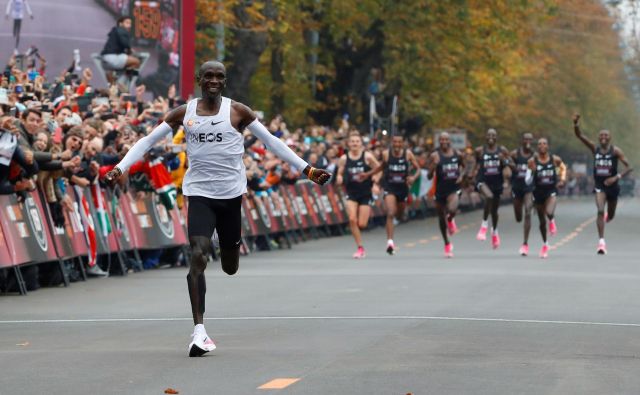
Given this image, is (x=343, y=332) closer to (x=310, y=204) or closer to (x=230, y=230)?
(x=230, y=230)

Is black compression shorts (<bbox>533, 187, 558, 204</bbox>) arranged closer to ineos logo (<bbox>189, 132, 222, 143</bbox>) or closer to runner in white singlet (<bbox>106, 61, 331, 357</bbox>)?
runner in white singlet (<bbox>106, 61, 331, 357</bbox>)

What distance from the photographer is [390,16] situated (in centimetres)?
4988

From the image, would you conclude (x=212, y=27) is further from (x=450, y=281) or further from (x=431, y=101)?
(x=450, y=281)

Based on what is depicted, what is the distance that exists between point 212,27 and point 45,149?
2393cm

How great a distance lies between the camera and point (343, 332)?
13.6 m

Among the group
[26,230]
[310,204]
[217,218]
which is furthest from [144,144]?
[310,204]

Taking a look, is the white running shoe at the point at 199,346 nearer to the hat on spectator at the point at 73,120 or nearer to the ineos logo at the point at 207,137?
the ineos logo at the point at 207,137

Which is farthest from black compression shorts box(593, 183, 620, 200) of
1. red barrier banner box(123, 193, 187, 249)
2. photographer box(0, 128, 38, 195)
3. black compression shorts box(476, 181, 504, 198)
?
photographer box(0, 128, 38, 195)

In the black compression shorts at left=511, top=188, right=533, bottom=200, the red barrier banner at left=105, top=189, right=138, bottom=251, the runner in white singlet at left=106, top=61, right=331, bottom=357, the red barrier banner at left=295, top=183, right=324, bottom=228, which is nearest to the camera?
the runner in white singlet at left=106, top=61, right=331, bottom=357

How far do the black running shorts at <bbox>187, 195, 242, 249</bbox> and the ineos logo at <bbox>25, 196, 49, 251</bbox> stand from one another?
23.2 feet

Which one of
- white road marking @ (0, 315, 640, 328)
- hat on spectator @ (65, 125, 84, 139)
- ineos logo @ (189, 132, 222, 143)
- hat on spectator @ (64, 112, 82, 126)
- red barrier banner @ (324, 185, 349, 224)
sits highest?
ineos logo @ (189, 132, 222, 143)

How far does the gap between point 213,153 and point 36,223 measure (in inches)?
298

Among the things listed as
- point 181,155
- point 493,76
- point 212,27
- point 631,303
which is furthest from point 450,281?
point 493,76

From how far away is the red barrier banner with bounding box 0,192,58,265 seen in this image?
1891 centimetres
